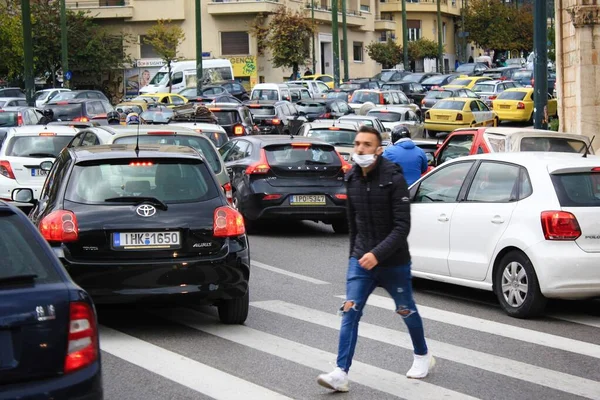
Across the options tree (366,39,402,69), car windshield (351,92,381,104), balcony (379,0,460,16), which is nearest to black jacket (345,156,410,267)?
car windshield (351,92,381,104)

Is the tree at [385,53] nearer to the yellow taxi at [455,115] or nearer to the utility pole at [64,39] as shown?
the utility pole at [64,39]

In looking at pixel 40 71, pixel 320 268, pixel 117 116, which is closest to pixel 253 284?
pixel 320 268

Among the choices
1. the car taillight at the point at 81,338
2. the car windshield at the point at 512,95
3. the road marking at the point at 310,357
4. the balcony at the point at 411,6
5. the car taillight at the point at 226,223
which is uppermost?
the balcony at the point at 411,6

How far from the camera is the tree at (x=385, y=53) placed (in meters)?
88.1

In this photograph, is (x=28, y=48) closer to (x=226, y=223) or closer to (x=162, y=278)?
(x=226, y=223)

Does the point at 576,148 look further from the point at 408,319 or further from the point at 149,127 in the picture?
the point at 408,319

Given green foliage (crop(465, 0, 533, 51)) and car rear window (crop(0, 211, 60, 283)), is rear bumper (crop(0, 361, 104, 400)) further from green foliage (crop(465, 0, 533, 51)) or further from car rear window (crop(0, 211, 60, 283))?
green foliage (crop(465, 0, 533, 51))

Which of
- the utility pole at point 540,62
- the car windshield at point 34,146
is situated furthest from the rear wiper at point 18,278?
the utility pole at point 540,62

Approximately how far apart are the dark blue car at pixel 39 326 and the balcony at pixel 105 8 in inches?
2794

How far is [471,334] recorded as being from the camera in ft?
31.7

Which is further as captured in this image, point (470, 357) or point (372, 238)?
point (470, 357)

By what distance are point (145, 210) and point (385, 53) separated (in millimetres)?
79904

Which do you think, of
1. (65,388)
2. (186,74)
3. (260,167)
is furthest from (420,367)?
(186,74)

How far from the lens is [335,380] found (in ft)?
24.2
